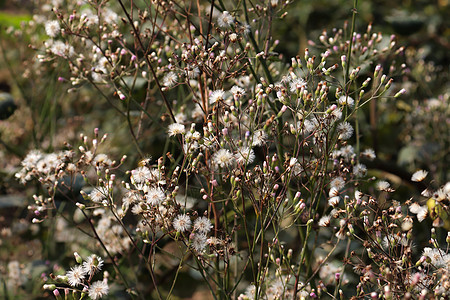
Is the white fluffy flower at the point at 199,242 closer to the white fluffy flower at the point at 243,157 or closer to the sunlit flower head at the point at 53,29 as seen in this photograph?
the white fluffy flower at the point at 243,157

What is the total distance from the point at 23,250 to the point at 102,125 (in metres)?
0.98

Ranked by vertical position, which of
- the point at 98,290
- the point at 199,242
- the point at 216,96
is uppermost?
the point at 216,96

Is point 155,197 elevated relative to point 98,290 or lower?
elevated

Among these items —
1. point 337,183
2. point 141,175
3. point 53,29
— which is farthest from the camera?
point 53,29

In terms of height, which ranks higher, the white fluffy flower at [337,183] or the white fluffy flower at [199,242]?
the white fluffy flower at [337,183]

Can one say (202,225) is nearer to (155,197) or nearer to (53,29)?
(155,197)

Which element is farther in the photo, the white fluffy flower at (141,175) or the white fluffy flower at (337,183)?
the white fluffy flower at (337,183)

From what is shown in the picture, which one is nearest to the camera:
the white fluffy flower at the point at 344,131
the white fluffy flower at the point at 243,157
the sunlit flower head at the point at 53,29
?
the white fluffy flower at the point at 243,157

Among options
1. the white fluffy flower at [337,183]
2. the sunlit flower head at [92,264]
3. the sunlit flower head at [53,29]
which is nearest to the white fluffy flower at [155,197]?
the sunlit flower head at [92,264]

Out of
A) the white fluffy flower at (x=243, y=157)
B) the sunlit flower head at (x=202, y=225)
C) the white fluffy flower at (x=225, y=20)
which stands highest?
the white fluffy flower at (x=225, y=20)

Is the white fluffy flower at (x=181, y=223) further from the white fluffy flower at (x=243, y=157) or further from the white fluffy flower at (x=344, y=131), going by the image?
the white fluffy flower at (x=344, y=131)

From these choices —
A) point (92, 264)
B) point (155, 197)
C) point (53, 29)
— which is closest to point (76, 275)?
point (92, 264)

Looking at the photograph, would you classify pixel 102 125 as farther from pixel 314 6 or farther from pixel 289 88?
pixel 289 88

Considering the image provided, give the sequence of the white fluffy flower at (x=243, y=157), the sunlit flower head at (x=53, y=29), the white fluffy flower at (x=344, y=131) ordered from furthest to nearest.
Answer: the sunlit flower head at (x=53, y=29) → the white fluffy flower at (x=344, y=131) → the white fluffy flower at (x=243, y=157)
